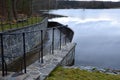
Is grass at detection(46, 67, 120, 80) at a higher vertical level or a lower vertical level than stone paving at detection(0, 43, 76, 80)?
lower

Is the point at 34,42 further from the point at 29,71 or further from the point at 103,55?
the point at 29,71

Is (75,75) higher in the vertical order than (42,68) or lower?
lower

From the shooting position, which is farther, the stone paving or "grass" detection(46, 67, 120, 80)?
"grass" detection(46, 67, 120, 80)

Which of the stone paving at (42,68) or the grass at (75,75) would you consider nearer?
the stone paving at (42,68)

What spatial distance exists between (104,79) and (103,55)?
12.1 meters

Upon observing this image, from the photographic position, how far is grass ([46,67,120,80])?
7162mm

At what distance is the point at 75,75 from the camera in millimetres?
7445

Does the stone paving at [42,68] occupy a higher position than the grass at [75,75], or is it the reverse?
the stone paving at [42,68]

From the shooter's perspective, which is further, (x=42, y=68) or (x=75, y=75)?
(x=42, y=68)

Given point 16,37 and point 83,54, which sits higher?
point 16,37

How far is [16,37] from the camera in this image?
13.6 m

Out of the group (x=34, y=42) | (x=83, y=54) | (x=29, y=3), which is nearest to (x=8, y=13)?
(x=34, y=42)

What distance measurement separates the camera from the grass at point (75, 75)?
7.16 metres

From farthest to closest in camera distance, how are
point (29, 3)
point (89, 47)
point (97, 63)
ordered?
point (29, 3)
point (89, 47)
point (97, 63)
